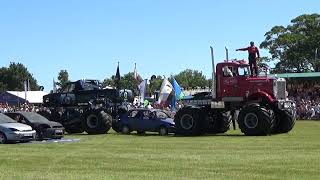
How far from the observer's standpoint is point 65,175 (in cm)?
1322

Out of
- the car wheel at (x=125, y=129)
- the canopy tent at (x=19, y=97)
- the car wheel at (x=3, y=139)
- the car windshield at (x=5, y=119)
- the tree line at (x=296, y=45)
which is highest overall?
the tree line at (x=296, y=45)

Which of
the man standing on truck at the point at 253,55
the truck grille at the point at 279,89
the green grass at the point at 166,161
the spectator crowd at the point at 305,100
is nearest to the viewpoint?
the green grass at the point at 166,161

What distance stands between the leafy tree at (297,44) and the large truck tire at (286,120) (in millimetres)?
43667

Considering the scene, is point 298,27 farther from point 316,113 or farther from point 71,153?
point 71,153

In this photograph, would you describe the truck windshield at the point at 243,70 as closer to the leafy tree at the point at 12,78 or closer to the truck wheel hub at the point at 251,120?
the truck wheel hub at the point at 251,120

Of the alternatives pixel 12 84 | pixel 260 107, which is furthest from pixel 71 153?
pixel 12 84

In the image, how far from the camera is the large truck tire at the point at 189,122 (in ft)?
95.1

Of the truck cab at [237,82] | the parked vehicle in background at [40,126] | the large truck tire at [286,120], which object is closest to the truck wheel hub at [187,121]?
the truck cab at [237,82]

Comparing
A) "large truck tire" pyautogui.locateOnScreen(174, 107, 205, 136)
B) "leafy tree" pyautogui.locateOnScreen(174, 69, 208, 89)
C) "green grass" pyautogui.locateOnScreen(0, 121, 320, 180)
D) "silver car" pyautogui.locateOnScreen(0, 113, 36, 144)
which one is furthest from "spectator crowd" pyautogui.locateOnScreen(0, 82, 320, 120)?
"leafy tree" pyautogui.locateOnScreen(174, 69, 208, 89)

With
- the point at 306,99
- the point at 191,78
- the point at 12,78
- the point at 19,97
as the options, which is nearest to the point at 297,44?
the point at 306,99

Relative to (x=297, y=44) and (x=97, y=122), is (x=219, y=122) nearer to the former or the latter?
(x=97, y=122)

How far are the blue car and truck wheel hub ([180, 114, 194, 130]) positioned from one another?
73 centimetres

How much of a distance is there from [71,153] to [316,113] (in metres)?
34.4

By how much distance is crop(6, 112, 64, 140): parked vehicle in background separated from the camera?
26109mm
